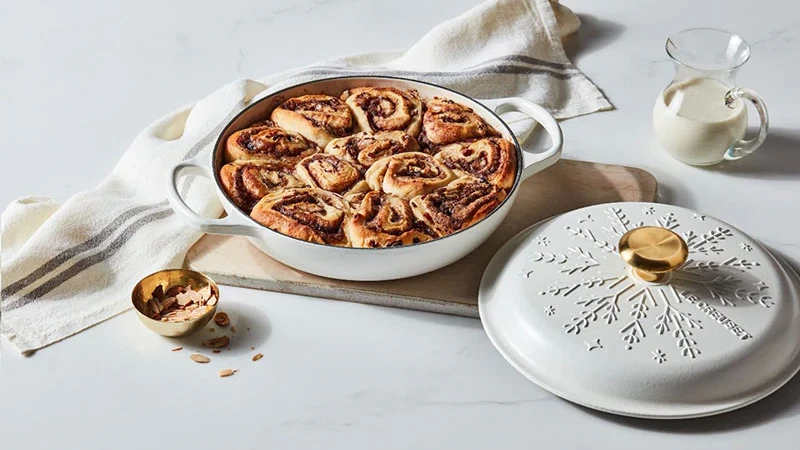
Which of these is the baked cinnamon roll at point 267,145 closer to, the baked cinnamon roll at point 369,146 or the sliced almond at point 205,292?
the baked cinnamon roll at point 369,146

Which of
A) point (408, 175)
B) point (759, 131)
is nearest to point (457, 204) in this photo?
point (408, 175)

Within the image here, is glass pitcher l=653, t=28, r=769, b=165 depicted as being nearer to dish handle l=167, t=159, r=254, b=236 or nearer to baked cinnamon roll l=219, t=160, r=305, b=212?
baked cinnamon roll l=219, t=160, r=305, b=212

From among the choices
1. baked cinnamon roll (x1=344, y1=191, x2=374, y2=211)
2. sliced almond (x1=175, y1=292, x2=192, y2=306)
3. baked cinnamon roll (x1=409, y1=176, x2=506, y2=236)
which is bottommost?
sliced almond (x1=175, y1=292, x2=192, y2=306)

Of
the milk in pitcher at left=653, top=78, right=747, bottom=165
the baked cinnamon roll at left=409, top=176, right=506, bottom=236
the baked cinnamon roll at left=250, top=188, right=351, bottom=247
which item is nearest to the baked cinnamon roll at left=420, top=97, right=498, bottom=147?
the baked cinnamon roll at left=409, top=176, right=506, bottom=236

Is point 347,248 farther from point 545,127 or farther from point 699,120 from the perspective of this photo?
point 699,120

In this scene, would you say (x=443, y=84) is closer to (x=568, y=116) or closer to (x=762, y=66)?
(x=568, y=116)

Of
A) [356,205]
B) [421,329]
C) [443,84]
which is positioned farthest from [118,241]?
[443,84]
